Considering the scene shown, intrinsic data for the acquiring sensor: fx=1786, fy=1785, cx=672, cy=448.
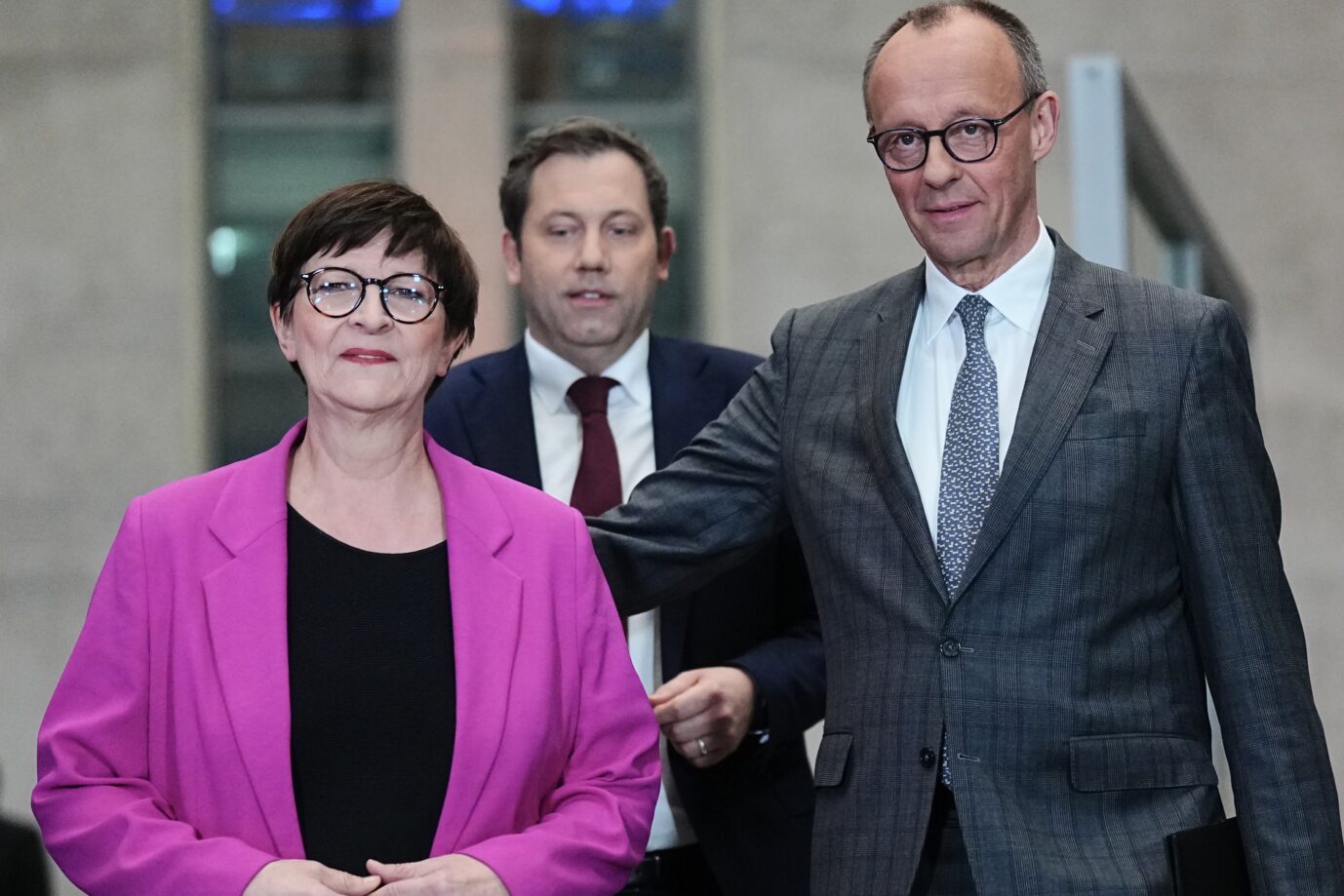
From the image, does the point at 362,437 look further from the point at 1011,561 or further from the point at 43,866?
the point at 43,866

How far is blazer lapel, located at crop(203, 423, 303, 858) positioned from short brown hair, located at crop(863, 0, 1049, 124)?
35.0 inches

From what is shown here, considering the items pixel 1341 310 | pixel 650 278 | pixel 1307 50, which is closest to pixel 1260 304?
pixel 1341 310

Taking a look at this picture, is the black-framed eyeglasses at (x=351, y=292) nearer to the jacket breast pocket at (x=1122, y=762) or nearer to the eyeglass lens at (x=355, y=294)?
the eyeglass lens at (x=355, y=294)

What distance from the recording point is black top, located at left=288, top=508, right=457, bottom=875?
6.51 ft

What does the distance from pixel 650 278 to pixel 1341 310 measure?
192 inches

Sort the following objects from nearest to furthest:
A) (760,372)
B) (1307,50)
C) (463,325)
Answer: (463,325) < (760,372) < (1307,50)

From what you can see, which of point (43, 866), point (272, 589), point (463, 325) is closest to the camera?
point (272, 589)

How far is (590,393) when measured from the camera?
2.83m

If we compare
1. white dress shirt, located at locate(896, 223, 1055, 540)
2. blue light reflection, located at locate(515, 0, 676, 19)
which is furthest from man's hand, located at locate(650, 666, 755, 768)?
blue light reflection, located at locate(515, 0, 676, 19)

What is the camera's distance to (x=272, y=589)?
2.02 meters

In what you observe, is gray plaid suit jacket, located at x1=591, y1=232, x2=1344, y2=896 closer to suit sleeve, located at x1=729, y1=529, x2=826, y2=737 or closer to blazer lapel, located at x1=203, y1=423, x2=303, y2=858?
suit sleeve, located at x1=729, y1=529, x2=826, y2=737

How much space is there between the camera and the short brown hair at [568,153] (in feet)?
9.71

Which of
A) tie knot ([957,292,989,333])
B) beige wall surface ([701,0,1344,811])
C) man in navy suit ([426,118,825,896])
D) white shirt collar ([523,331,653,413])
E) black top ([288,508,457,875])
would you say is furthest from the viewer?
beige wall surface ([701,0,1344,811])

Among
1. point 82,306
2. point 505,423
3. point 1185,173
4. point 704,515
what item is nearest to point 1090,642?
point 704,515
